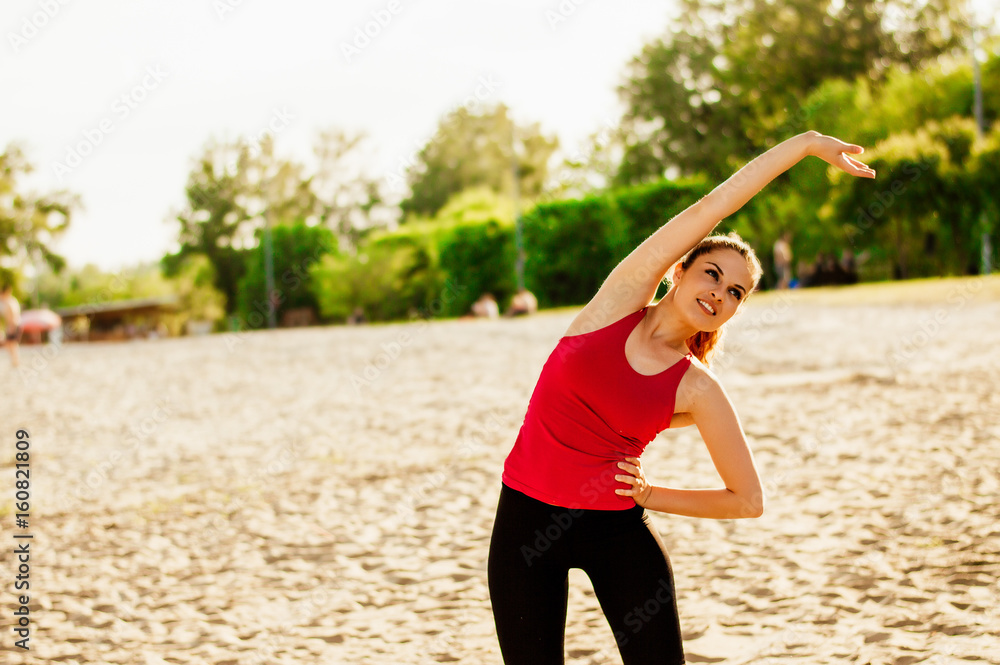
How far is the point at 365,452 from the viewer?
9.57 meters

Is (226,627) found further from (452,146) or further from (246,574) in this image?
(452,146)

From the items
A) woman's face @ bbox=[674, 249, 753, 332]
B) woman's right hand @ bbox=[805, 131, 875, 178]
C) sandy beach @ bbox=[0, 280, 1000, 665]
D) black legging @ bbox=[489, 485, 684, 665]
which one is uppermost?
woman's right hand @ bbox=[805, 131, 875, 178]

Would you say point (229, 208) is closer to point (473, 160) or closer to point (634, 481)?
point (473, 160)

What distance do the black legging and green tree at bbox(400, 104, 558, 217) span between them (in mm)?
66490

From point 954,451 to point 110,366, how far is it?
18904mm

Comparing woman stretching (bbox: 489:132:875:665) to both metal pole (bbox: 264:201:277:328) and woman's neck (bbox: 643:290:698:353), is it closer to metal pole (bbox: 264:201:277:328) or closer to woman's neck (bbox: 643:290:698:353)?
woman's neck (bbox: 643:290:698:353)

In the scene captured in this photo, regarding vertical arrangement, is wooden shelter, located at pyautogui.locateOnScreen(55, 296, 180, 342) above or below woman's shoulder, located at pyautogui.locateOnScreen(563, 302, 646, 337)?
above

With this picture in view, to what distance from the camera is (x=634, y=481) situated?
8.30ft

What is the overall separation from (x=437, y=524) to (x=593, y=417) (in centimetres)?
437

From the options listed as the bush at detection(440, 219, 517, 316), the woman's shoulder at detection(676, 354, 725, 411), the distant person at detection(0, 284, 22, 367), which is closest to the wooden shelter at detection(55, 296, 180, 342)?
the bush at detection(440, 219, 517, 316)

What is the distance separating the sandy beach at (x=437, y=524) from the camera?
4.53 meters

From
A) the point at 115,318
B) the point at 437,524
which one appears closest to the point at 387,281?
the point at 115,318

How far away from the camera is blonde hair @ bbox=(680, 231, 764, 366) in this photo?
258 cm

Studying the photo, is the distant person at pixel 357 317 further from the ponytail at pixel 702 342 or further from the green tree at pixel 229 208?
the ponytail at pixel 702 342
